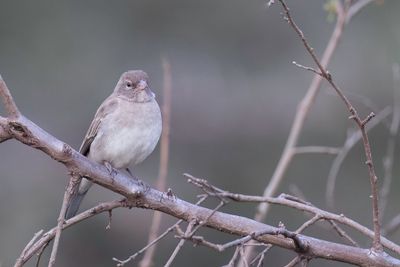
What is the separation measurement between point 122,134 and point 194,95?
525 cm

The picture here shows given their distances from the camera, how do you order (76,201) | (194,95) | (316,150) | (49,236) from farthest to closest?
1. (194,95)
2. (316,150)
3. (76,201)
4. (49,236)

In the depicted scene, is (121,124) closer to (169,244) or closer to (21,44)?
(169,244)

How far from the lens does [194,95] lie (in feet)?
32.2

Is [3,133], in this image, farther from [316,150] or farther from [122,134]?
[316,150]

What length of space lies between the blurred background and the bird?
11.1ft

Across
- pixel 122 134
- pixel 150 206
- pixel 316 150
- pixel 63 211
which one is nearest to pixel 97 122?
pixel 122 134

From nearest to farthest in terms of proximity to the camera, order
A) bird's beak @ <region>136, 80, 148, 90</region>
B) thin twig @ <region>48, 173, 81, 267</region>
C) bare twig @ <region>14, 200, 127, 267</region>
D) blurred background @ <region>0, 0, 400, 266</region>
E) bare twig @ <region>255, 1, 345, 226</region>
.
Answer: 1. thin twig @ <region>48, 173, 81, 267</region>
2. bare twig @ <region>14, 200, 127, 267</region>
3. bare twig @ <region>255, 1, 345, 226</region>
4. bird's beak @ <region>136, 80, 148, 90</region>
5. blurred background @ <region>0, 0, 400, 266</region>

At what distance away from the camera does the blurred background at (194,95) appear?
331 inches

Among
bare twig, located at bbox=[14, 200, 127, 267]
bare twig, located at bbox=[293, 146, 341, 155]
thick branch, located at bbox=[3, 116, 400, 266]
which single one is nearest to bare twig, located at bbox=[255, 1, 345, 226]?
bare twig, located at bbox=[293, 146, 341, 155]

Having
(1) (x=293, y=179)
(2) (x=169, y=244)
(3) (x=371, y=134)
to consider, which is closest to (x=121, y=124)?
(2) (x=169, y=244)

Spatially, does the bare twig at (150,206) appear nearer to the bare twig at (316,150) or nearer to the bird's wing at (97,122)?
the bare twig at (316,150)

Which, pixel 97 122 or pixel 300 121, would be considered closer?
pixel 300 121

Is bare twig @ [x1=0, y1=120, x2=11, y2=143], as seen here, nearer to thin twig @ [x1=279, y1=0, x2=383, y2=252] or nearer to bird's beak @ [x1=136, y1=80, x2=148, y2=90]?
thin twig @ [x1=279, y1=0, x2=383, y2=252]

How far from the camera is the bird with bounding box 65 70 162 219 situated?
4.55 meters
